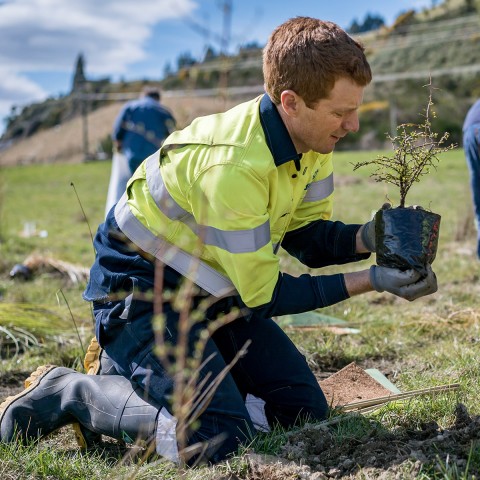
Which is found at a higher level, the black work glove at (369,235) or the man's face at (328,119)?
the man's face at (328,119)

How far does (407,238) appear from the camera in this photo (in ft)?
8.82

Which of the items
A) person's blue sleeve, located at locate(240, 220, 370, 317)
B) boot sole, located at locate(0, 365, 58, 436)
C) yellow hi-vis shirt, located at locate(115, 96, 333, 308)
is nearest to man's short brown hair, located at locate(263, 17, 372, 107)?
yellow hi-vis shirt, located at locate(115, 96, 333, 308)

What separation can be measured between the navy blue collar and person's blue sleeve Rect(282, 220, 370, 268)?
55 centimetres

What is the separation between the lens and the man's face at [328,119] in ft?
8.30

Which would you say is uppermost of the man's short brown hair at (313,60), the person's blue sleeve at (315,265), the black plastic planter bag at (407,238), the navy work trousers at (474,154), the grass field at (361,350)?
the man's short brown hair at (313,60)

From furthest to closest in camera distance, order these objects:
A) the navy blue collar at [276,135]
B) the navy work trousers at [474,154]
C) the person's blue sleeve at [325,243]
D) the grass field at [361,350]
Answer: the navy work trousers at [474,154] → the person's blue sleeve at [325,243] → the navy blue collar at [276,135] → the grass field at [361,350]

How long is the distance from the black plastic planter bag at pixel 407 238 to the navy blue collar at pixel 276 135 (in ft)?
1.51

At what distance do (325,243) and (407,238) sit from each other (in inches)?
19.0

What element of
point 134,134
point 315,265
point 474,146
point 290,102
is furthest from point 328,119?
point 134,134

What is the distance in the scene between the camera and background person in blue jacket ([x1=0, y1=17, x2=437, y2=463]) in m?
2.50

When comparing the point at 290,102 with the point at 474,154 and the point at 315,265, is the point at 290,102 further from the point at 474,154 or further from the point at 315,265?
the point at 474,154

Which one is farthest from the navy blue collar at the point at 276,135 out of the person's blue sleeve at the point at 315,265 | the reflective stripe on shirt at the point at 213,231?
the person's blue sleeve at the point at 315,265

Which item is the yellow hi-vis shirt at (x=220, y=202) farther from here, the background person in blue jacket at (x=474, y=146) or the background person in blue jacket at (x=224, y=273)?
the background person in blue jacket at (x=474, y=146)

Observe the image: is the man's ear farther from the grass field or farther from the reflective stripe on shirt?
the grass field
